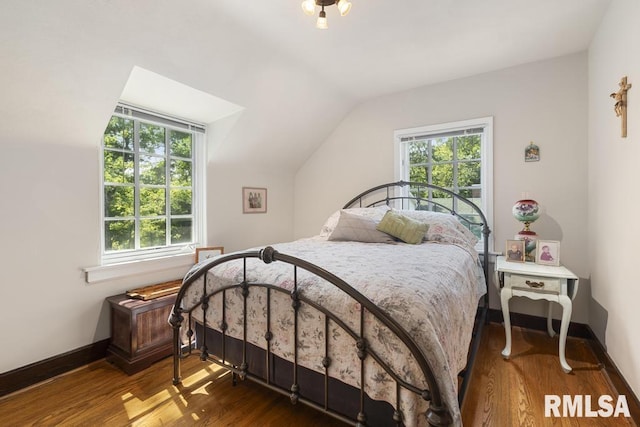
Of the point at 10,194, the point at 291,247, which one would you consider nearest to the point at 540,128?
the point at 291,247

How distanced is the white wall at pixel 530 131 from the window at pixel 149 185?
6.84 ft

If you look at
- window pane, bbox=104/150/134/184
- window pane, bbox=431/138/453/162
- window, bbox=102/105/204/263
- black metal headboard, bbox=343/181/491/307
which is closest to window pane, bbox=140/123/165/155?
window, bbox=102/105/204/263

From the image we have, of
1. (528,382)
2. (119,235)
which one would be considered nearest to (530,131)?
(528,382)

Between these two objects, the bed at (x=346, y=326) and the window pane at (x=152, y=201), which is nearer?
the bed at (x=346, y=326)

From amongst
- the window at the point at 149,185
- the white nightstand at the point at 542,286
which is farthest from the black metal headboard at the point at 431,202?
the window at the point at 149,185

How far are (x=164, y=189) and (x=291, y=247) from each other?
55.8 inches

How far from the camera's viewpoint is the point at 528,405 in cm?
165

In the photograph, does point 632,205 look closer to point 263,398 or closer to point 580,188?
point 580,188

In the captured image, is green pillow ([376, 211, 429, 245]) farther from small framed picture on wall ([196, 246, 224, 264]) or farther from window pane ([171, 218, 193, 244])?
window pane ([171, 218, 193, 244])

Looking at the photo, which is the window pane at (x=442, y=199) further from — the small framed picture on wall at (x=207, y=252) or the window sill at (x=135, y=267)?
the window sill at (x=135, y=267)

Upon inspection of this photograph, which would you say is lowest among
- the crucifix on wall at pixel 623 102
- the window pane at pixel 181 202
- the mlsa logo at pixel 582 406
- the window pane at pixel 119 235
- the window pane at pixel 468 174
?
the mlsa logo at pixel 582 406

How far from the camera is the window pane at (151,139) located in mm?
2611

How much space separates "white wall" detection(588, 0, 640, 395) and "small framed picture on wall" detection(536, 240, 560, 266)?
0.82 feet

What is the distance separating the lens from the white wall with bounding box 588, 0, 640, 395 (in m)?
1.58
